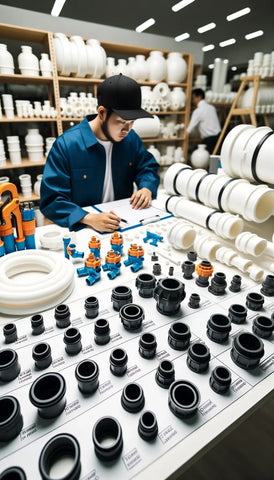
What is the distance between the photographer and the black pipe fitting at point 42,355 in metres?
0.61

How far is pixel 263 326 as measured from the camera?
2.36ft

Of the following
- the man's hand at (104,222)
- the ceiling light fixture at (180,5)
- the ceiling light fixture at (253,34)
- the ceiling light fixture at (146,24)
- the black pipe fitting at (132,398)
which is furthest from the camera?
the ceiling light fixture at (253,34)

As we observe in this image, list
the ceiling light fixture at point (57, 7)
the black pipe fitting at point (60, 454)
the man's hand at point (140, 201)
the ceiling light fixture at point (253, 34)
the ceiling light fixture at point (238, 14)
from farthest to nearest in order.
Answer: the ceiling light fixture at point (253, 34), the ceiling light fixture at point (238, 14), the ceiling light fixture at point (57, 7), the man's hand at point (140, 201), the black pipe fitting at point (60, 454)

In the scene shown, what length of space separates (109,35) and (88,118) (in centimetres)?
401

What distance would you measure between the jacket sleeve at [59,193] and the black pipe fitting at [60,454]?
103 centimetres

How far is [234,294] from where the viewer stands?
91 cm

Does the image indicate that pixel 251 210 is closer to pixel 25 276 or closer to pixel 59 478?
pixel 25 276

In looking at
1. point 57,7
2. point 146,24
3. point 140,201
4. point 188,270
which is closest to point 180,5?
point 146,24

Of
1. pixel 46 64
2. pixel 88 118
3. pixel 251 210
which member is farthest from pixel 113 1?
pixel 251 210

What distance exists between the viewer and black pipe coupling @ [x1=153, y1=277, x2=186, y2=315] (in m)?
0.77

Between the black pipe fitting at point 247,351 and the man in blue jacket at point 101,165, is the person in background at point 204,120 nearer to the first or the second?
the man in blue jacket at point 101,165

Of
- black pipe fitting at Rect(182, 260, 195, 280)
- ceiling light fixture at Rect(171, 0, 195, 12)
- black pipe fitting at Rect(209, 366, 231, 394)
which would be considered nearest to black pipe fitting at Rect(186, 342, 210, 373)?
black pipe fitting at Rect(209, 366, 231, 394)

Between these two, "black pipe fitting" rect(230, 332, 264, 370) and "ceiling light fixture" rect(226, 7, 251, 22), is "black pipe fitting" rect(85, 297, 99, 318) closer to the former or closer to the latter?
"black pipe fitting" rect(230, 332, 264, 370)

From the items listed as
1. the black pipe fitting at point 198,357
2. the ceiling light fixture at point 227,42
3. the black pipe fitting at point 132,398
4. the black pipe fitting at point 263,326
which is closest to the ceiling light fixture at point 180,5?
the ceiling light fixture at point 227,42
